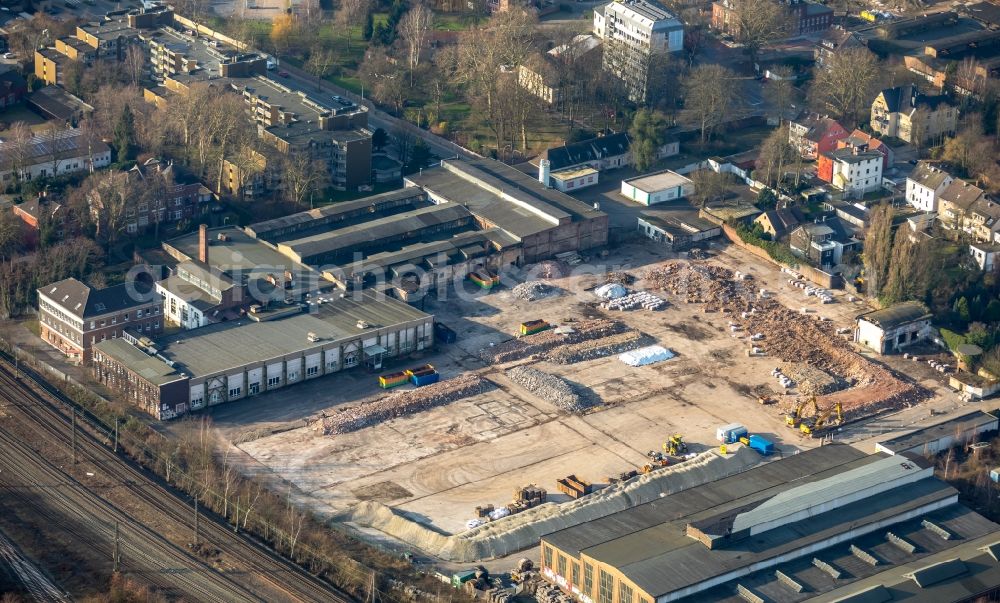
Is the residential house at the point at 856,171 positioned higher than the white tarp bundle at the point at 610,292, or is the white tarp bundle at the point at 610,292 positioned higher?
the residential house at the point at 856,171

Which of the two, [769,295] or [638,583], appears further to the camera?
[769,295]

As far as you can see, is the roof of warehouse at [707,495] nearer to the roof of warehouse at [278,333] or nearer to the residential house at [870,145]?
the roof of warehouse at [278,333]

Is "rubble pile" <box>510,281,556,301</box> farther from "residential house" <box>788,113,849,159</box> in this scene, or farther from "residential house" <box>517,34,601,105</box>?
"residential house" <box>788,113,849,159</box>

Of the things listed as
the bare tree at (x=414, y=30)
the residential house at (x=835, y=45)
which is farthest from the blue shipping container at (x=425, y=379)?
the residential house at (x=835, y=45)

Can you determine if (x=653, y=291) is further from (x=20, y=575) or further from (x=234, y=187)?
(x=20, y=575)

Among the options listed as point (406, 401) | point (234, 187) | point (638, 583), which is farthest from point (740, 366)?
point (234, 187)

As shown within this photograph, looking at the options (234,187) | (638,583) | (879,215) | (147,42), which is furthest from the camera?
(147,42)
